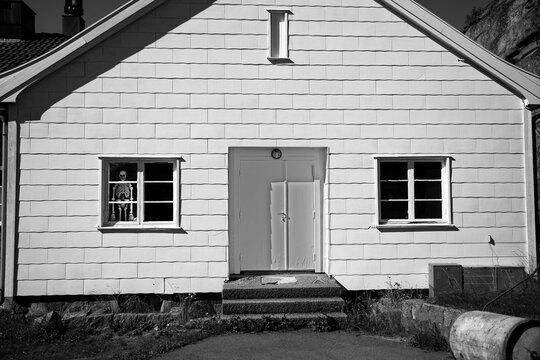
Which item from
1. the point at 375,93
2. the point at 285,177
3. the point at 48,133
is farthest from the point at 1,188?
the point at 375,93

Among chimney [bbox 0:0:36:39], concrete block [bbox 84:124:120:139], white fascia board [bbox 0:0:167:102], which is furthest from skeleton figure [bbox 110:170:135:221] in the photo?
chimney [bbox 0:0:36:39]

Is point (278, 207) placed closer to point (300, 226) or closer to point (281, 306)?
point (300, 226)

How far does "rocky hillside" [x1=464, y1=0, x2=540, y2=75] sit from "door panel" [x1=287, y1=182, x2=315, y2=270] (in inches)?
287

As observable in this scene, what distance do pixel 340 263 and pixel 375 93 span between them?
307cm

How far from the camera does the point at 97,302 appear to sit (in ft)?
29.9

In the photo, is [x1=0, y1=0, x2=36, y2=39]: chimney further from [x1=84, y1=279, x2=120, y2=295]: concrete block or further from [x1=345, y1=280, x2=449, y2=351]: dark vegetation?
[x1=345, y1=280, x2=449, y2=351]: dark vegetation

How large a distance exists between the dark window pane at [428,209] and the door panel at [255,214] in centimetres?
258

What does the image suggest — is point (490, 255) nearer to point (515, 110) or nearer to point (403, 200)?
point (403, 200)

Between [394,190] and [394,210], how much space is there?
36cm

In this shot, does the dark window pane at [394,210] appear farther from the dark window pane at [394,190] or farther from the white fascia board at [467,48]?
the white fascia board at [467,48]

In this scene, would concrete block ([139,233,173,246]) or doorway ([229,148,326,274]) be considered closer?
concrete block ([139,233,173,246])

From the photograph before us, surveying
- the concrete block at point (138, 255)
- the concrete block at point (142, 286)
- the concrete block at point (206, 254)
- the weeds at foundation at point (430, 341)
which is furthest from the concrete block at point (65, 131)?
the weeds at foundation at point (430, 341)

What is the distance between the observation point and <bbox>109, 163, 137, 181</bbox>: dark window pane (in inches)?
370

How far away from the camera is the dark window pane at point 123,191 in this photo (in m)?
9.38
